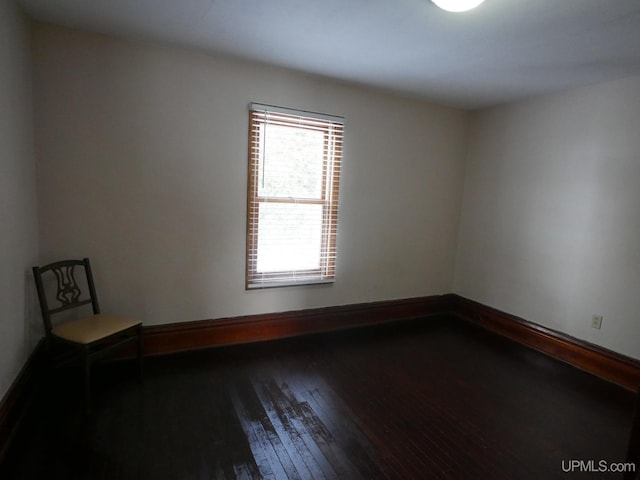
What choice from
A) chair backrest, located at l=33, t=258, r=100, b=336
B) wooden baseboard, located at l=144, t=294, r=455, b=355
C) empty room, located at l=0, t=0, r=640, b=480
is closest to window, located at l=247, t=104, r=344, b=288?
empty room, located at l=0, t=0, r=640, b=480

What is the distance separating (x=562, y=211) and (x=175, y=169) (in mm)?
3348

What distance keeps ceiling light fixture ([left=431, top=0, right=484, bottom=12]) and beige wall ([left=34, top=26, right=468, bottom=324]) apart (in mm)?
1476

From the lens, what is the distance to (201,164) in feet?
8.82

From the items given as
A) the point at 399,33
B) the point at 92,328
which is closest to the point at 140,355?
the point at 92,328

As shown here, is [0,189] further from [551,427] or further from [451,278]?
[451,278]

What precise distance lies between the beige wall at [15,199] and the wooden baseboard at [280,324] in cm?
83

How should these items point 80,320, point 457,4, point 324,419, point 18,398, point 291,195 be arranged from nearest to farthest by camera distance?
point 457,4 → point 18,398 → point 324,419 → point 80,320 → point 291,195

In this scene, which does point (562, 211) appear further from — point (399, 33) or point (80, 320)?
point (80, 320)

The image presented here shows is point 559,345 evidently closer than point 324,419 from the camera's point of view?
No

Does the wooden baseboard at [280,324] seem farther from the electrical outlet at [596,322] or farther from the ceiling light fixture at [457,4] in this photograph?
the ceiling light fixture at [457,4]

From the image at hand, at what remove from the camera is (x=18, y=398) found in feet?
6.10

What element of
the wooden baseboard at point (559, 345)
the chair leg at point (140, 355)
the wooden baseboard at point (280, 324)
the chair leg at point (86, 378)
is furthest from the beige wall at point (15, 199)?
A: the wooden baseboard at point (559, 345)

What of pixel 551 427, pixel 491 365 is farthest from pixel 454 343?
pixel 551 427

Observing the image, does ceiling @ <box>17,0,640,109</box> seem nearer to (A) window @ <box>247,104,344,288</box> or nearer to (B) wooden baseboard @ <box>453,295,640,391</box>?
(A) window @ <box>247,104,344,288</box>
